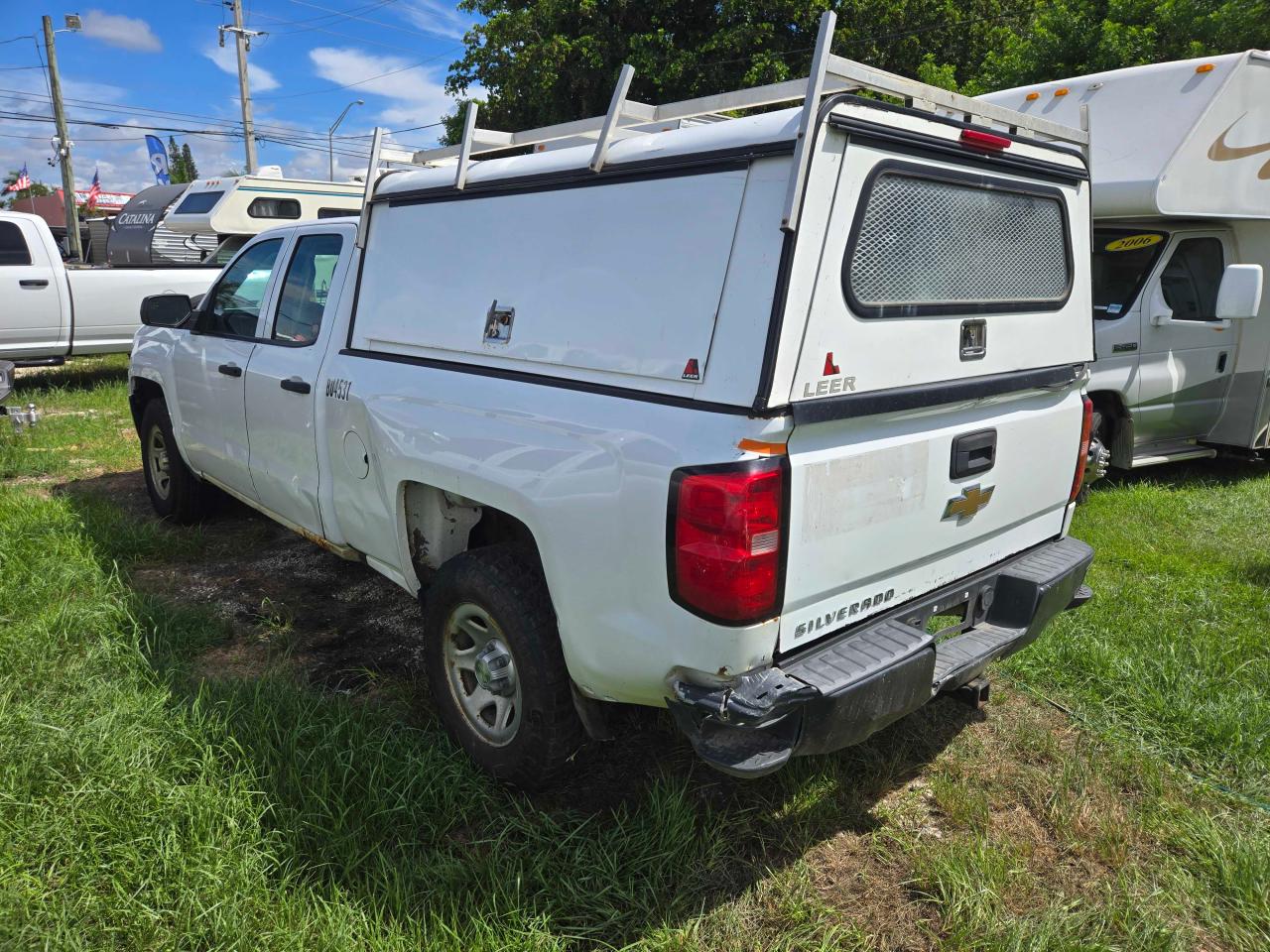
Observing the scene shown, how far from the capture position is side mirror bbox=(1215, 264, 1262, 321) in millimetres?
6145

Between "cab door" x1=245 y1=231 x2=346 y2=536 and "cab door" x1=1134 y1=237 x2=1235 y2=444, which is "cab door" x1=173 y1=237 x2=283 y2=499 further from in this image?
"cab door" x1=1134 y1=237 x2=1235 y2=444

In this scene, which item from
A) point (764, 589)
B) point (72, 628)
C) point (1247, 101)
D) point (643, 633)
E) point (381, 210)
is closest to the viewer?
point (764, 589)

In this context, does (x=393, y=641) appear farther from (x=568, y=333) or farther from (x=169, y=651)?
(x=568, y=333)

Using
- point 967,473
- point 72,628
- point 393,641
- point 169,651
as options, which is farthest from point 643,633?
point 72,628

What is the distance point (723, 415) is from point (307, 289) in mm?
2743

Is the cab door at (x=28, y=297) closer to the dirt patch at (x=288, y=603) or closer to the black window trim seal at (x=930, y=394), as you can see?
the dirt patch at (x=288, y=603)

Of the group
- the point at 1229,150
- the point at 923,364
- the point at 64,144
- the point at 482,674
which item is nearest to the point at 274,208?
the point at 1229,150

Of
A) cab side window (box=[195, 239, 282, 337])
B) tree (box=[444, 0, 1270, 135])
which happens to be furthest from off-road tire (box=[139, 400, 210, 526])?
tree (box=[444, 0, 1270, 135])

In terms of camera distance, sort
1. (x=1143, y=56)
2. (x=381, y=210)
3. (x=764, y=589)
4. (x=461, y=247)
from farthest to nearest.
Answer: (x=1143, y=56)
(x=381, y=210)
(x=461, y=247)
(x=764, y=589)

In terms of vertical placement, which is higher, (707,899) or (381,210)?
(381,210)

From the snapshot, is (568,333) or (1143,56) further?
(1143,56)

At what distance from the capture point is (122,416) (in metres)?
9.57

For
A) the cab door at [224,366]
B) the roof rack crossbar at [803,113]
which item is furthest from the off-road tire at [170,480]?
the roof rack crossbar at [803,113]

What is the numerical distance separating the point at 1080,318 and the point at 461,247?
7.83ft
